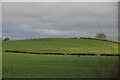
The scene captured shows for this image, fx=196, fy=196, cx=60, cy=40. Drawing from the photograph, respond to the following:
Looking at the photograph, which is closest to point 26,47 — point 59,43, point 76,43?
point 59,43

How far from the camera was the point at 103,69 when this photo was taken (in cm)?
493

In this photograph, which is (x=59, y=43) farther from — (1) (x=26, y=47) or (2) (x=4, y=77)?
(2) (x=4, y=77)

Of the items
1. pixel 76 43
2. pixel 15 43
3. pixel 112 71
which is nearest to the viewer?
pixel 112 71

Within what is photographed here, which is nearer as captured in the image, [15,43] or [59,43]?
[59,43]

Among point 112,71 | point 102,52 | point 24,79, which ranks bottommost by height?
point 24,79

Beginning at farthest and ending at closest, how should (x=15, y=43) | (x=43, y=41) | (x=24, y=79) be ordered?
1. (x=15, y=43)
2. (x=43, y=41)
3. (x=24, y=79)

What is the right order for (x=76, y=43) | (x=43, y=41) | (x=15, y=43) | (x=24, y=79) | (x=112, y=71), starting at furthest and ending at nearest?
(x=15, y=43), (x=43, y=41), (x=76, y=43), (x=24, y=79), (x=112, y=71)

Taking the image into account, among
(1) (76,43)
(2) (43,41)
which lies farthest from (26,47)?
(1) (76,43)

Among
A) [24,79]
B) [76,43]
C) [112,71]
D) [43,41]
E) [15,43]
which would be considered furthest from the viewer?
[15,43]

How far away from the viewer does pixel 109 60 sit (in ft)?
15.9

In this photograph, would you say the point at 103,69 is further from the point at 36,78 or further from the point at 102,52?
the point at 36,78

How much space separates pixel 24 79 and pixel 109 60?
7.85 feet

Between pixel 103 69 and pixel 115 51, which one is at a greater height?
pixel 115 51

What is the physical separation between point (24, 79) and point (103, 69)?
220cm
